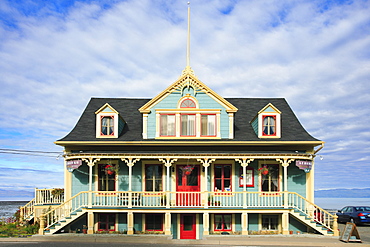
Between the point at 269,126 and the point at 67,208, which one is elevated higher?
the point at 269,126

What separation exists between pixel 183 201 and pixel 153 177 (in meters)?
2.42

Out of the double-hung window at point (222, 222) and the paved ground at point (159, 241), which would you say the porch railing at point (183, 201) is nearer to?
the double-hung window at point (222, 222)

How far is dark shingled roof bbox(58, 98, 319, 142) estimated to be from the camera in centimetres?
2486

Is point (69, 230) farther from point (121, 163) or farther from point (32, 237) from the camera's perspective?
point (121, 163)

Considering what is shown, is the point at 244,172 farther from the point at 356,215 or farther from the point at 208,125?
the point at 356,215

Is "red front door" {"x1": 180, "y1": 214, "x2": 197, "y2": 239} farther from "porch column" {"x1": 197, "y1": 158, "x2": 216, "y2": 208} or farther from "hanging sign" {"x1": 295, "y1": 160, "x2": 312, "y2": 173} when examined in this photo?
"hanging sign" {"x1": 295, "y1": 160, "x2": 312, "y2": 173}

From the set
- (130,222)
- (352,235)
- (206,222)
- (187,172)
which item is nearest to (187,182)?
(187,172)

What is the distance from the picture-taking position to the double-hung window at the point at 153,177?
2480 cm

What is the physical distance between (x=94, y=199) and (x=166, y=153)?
190 inches

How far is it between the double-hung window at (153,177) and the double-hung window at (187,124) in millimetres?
2655

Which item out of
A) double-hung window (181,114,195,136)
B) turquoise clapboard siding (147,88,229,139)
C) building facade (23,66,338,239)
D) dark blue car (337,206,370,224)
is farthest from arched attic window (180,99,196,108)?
dark blue car (337,206,370,224)

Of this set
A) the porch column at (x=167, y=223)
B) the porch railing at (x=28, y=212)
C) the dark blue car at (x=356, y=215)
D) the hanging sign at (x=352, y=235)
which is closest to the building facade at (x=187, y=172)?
the porch column at (x=167, y=223)

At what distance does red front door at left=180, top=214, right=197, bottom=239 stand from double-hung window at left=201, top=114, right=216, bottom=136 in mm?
5084

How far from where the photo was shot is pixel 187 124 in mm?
25125
